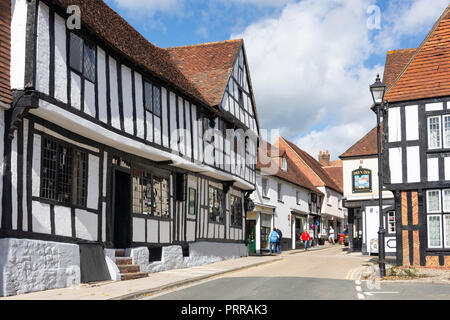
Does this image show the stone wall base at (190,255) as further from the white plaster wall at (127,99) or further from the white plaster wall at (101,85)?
the white plaster wall at (101,85)

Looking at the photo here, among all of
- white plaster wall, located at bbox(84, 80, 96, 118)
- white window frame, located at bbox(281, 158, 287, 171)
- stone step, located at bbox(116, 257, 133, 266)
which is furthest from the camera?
white window frame, located at bbox(281, 158, 287, 171)

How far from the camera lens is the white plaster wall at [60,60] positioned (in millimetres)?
12406

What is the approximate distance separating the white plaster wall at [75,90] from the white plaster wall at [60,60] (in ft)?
0.96

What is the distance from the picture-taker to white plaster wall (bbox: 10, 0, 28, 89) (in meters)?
11.5

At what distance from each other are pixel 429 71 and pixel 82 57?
12195mm

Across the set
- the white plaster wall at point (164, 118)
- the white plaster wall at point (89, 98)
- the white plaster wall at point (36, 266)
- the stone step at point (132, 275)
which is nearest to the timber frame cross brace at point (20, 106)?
the white plaster wall at point (89, 98)

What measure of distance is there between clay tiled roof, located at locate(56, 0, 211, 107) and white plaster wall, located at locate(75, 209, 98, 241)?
4.54m

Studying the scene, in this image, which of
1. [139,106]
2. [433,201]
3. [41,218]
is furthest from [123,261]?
[433,201]

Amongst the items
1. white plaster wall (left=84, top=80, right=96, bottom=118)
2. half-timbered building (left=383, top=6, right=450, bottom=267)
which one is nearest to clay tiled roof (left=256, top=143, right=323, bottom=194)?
half-timbered building (left=383, top=6, right=450, bottom=267)

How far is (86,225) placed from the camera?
14.0 m

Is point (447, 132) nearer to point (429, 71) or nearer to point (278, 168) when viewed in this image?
point (429, 71)

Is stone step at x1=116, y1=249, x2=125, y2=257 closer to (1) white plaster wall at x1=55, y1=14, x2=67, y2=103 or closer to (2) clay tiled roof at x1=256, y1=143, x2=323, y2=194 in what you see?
(1) white plaster wall at x1=55, y1=14, x2=67, y2=103
